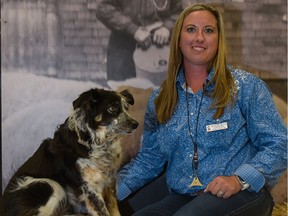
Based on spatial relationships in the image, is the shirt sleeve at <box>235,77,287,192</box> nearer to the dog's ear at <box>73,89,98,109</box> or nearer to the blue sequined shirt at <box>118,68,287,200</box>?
the blue sequined shirt at <box>118,68,287,200</box>

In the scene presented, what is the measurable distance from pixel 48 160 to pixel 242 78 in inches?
39.0

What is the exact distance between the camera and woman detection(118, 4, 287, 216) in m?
1.78

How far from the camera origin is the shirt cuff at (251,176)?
1770 mm

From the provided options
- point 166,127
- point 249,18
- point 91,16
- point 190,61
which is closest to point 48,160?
point 166,127

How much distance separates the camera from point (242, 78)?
1936 mm

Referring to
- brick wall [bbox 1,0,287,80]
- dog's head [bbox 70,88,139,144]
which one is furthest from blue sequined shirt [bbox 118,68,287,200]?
brick wall [bbox 1,0,287,80]

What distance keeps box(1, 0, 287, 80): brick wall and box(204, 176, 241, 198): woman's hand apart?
1.43m

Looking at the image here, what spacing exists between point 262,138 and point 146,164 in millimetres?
647

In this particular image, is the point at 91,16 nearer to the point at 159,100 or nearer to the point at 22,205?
the point at 159,100

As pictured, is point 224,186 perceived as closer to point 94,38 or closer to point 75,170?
point 75,170

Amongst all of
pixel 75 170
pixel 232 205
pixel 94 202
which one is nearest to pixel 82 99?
pixel 75 170

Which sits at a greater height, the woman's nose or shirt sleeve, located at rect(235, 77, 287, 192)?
the woman's nose

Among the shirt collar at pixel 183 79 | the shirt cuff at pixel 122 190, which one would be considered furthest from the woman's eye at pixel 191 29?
the shirt cuff at pixel 122 190

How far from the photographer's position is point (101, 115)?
209 cm
